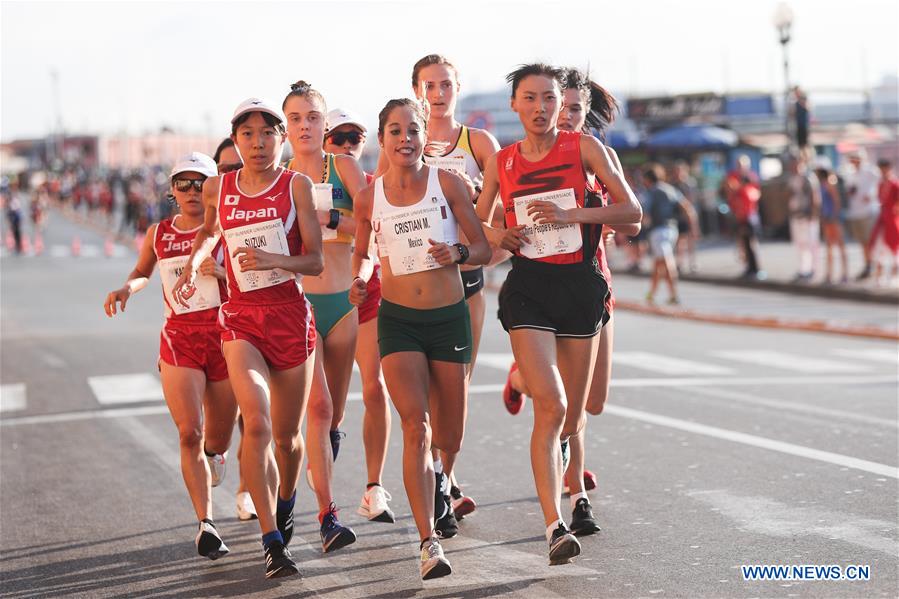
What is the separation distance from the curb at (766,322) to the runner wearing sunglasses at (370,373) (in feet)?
33.3

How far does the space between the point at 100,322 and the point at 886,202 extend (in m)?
11.9

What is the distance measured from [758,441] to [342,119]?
3784 mm

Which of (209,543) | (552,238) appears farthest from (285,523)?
(552,238)

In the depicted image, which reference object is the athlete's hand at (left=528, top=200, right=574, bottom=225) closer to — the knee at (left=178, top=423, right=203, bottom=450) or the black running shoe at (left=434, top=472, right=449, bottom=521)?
the black running shoe at (left=434, top=472, right=449, bottom=521)

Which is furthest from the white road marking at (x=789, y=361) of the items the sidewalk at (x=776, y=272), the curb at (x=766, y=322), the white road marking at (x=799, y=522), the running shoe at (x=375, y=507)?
the running shoe at (x=375, y=507)

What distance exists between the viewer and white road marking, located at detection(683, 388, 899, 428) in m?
10.5

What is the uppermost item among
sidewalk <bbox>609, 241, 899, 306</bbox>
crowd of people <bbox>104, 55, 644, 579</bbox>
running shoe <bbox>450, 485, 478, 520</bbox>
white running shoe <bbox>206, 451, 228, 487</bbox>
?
crowd of people <bbox>104, 55, 644, 579</bbox>

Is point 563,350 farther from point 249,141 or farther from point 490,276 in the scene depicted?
point 490,276

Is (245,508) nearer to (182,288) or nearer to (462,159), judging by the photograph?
(182,288)

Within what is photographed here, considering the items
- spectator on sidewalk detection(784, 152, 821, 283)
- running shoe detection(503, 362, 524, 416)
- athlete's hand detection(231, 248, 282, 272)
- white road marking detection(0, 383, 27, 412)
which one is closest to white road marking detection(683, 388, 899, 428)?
running shoe detection(503, 362, 524, 416)

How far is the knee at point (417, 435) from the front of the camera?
638 cm

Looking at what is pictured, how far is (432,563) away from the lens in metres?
6.12

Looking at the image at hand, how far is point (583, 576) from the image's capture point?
6316 millimetres
